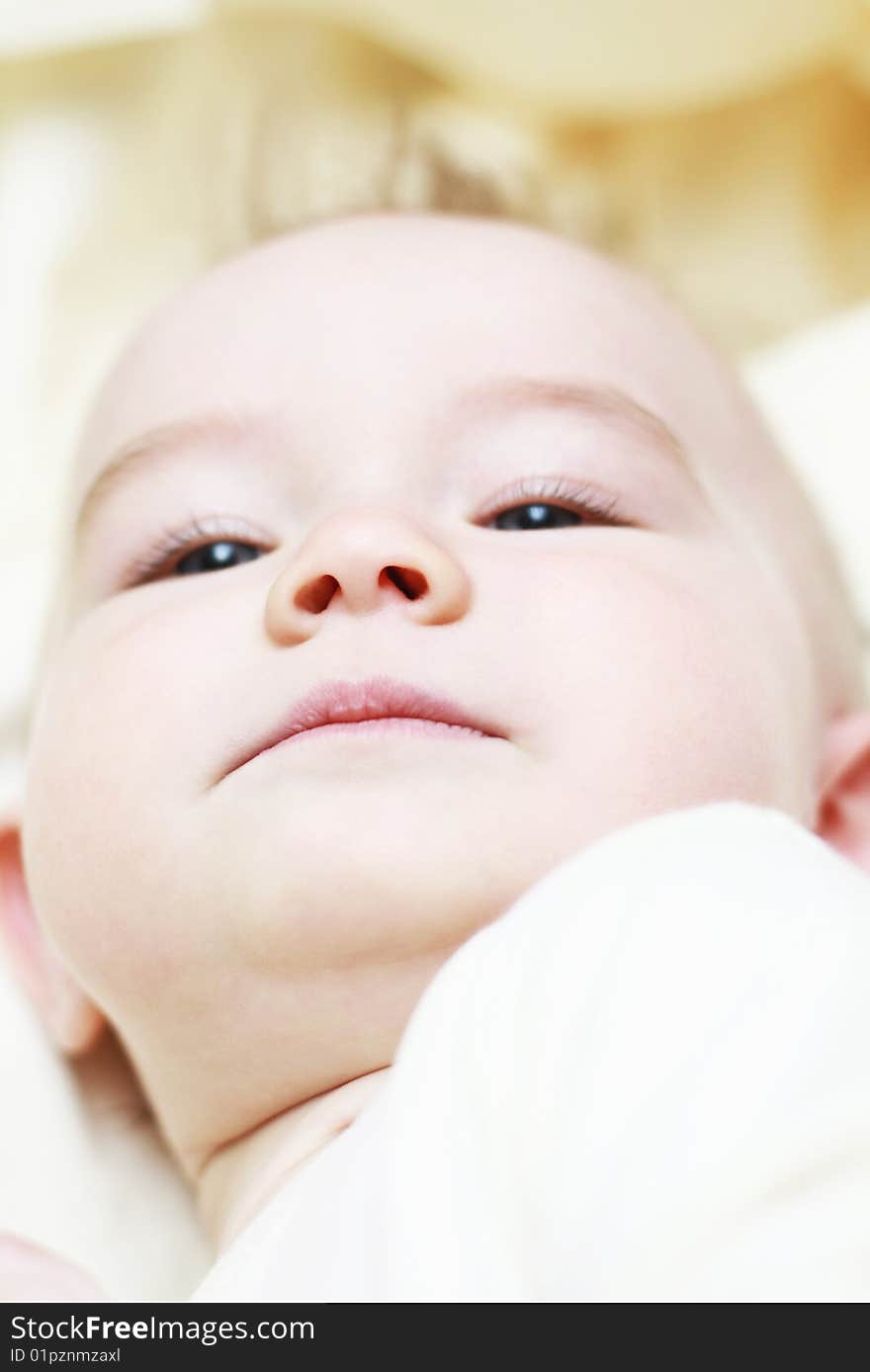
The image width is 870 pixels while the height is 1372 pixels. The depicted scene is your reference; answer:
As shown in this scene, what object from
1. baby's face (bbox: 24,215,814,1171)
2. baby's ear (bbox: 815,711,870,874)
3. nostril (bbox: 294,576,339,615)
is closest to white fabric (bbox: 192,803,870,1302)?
baby's face (bbox: 24,215,814,1171)

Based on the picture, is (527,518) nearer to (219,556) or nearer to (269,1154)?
(219,556)

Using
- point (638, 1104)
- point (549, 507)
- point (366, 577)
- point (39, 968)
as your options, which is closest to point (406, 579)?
point (366, 577)

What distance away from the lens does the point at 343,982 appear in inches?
25.6

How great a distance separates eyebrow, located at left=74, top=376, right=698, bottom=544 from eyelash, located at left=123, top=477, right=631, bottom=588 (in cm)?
5

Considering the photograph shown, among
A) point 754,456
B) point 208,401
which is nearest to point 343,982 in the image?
point 208,401

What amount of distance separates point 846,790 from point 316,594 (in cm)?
39

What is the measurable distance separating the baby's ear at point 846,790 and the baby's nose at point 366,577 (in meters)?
0.31

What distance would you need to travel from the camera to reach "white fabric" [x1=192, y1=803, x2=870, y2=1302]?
17.8 inches

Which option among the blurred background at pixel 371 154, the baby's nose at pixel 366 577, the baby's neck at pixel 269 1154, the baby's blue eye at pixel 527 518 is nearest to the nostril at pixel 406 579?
the baby's nose at pixel 366 577

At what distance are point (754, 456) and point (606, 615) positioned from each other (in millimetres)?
323

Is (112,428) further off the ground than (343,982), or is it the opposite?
(112,428)

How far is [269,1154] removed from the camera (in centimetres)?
74
